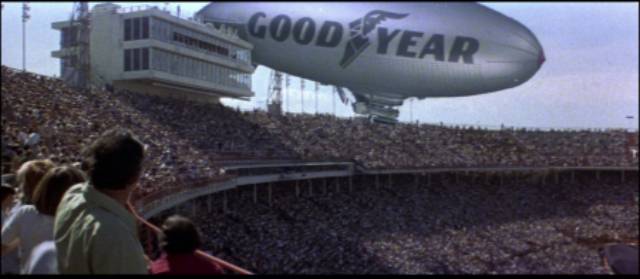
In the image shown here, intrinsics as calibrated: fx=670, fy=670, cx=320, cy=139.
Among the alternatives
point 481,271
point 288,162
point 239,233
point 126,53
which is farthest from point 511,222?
point 126,53

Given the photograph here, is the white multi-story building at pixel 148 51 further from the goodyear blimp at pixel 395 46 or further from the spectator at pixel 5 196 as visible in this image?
the spectator at pixel 5 196

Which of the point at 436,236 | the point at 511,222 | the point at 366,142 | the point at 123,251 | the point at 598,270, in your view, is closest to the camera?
the point at 123,251

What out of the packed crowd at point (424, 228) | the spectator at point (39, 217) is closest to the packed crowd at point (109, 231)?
the spectator at point (39, 217)

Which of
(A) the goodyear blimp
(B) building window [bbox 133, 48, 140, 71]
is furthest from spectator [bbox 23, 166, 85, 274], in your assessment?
(A) the goodyear blimp

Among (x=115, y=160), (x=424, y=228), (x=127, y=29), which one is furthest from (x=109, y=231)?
(x=127, y=29)

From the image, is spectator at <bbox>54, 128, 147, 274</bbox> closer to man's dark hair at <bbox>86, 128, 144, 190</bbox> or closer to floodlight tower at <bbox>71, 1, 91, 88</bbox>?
man's dark hair at <bbox>86, 128, 144, 190</bbox>

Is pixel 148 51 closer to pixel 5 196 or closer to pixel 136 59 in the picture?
pixel 136 59

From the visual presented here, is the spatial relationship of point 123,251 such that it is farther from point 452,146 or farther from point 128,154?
point 452,146
